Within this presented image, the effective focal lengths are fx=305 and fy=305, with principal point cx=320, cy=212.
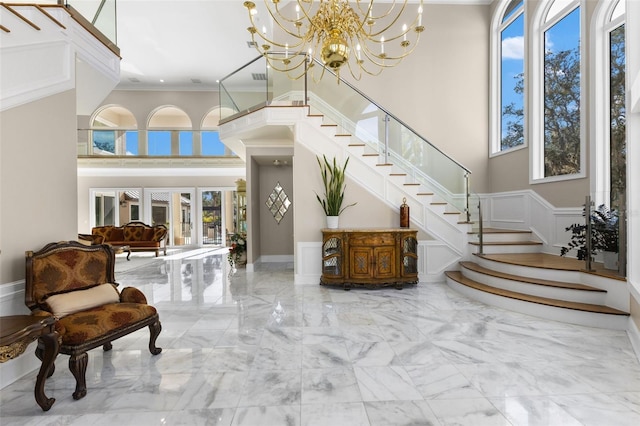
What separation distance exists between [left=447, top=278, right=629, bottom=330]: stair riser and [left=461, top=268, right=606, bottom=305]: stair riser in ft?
0.87

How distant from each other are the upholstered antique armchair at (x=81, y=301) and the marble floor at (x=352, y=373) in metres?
0.28

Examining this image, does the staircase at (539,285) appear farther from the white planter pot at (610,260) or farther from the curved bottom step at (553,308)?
the white planter pot at (610,260)

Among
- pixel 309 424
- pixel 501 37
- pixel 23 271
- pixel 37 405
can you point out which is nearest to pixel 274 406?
pixel 309 424

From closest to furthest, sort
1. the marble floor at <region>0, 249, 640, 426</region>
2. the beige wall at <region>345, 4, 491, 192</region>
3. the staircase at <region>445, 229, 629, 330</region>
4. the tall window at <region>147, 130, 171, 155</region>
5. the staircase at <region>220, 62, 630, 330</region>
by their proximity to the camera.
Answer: the marble floor at <region>0, 249, 640, 426</region>
the staircase at <region>445, 229, 629, 330</region>
the staircase at <region>220, 62, 630, 330</region>
the beige wall at <region>345, 4, 491, 192</region>
the tall window at <region>147, 130, 171, 155</region>

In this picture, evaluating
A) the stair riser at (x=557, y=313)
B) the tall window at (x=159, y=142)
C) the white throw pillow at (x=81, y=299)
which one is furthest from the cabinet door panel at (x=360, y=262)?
the tall window at (x=159, y=142)

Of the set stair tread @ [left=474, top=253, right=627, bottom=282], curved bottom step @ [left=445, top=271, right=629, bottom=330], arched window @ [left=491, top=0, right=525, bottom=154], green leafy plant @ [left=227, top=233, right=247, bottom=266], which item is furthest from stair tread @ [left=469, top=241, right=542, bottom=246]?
green leafy plant @ [left=227, top=233, right=247, bottom=266]

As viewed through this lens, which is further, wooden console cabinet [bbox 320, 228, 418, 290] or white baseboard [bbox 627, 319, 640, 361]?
wooden console cabinet [bbox 320, 228, 418, 290]

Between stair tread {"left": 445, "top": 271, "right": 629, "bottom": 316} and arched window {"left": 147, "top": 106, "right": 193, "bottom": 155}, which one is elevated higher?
arched window {"left": 147, "top": 106, "right": 193, "bottom": 155}

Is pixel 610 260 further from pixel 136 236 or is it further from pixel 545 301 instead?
pixel 136 236

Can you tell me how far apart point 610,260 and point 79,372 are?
17.8 feet

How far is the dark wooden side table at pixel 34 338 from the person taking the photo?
1.80 m

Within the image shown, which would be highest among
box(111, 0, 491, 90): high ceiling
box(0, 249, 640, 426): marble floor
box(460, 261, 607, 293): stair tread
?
box(111, 0, 491, 90): high ceiling

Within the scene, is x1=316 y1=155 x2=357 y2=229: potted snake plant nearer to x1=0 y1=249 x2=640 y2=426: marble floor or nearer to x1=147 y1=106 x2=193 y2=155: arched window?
x1=0 y1=249 x2=640 y2=426: marble floor

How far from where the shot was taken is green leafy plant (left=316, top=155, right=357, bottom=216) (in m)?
5.23
